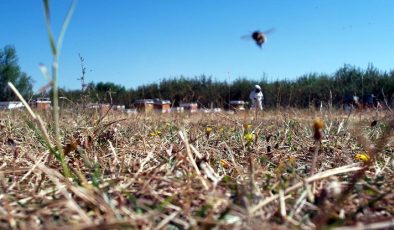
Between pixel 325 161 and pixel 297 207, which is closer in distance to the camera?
pixel 297 207

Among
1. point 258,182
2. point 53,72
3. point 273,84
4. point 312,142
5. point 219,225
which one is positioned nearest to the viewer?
point 219,225

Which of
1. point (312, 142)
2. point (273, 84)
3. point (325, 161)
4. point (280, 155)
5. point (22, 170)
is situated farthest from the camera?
point (273, 84)

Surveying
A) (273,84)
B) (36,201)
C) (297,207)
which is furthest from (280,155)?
(273,84)

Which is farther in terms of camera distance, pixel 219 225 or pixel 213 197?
pixel 213 197

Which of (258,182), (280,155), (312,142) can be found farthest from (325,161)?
(258,182)

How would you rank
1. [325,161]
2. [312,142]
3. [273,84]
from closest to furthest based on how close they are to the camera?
[325,161]
[312,142]
[273,84]

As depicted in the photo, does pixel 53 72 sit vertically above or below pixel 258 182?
above

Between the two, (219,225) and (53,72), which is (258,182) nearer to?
(219,225)

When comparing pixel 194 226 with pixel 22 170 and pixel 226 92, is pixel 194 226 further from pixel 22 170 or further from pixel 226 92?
pixel 226 92

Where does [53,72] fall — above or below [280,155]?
Result: above
